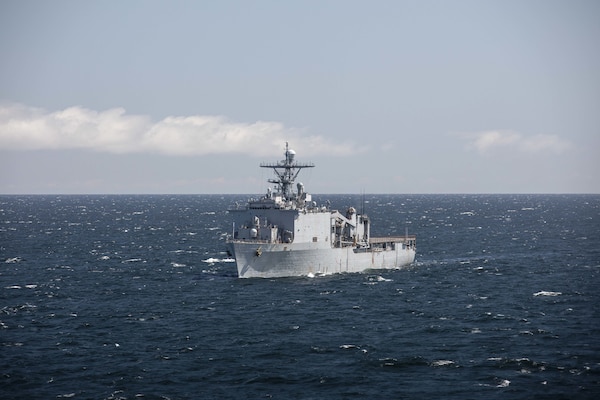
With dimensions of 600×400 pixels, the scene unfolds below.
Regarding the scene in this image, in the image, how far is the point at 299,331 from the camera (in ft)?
161

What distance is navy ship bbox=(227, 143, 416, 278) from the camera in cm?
6719

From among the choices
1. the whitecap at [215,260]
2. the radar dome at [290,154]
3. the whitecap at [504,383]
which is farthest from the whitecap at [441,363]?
the whitecap at [215,260]

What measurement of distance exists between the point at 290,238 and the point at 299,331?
20.0 metres

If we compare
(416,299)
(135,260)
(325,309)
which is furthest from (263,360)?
(135,260)

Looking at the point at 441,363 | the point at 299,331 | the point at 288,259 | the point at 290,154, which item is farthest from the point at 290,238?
the point at 441,363

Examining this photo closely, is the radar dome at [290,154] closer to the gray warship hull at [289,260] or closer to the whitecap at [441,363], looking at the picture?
the gray warship hull at [289,260]

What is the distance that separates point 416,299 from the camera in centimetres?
6116

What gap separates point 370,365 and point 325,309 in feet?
52.5

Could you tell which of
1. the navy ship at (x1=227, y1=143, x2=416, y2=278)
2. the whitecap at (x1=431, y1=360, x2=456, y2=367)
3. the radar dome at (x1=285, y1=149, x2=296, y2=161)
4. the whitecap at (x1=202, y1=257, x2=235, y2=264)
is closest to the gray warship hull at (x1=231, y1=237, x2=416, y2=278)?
the navy ship at (x1=227, y1=143, x2=416, y2=278)

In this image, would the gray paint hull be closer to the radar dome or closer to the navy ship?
the navy ship

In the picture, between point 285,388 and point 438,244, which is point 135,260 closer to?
point 438,244

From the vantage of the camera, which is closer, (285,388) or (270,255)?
(285,388)

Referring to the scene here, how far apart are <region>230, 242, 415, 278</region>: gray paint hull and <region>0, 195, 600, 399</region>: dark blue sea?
155cm

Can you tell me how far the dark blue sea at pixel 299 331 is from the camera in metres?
36.8
